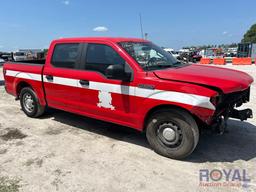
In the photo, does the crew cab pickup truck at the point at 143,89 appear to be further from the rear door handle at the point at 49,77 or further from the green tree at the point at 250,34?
the green tree at the point at 250,34

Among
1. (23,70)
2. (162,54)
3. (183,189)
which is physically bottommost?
(183,189)

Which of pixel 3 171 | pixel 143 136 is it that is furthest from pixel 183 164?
pixel 3 171

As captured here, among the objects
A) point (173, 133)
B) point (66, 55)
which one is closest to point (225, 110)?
point (173, 133)

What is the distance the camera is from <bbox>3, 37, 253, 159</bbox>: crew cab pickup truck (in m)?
3.64

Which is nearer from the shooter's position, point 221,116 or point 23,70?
point 221,116

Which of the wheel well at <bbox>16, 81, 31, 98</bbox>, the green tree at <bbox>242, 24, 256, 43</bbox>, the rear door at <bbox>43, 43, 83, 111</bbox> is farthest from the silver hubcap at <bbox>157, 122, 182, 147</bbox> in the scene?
the green tree at <bbox>242, 24, 256, 43</bbox>

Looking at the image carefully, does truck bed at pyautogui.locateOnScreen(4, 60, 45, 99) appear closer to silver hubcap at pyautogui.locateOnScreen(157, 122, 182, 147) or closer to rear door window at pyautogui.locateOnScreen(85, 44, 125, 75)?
rear door window at pyautogui.locateOnScreen(85, 44, 125, 75)

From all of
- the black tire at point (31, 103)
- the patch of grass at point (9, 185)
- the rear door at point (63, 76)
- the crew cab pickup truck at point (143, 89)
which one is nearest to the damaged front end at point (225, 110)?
the crew cab pickup truck at point (143, 89)

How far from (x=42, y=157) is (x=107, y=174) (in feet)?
4.08

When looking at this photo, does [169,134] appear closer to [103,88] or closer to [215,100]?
[215,100]

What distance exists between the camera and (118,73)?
400 cm

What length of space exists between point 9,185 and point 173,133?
2448 millimetres

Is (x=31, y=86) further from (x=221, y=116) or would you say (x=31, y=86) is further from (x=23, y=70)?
(x=221, y=116)

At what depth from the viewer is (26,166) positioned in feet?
12.6
